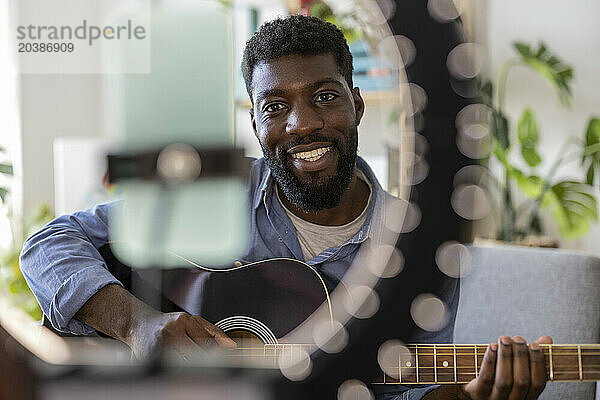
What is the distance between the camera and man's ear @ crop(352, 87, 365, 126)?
35 centimetres

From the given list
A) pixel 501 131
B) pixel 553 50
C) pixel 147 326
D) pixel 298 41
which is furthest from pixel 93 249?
pixel 553 50

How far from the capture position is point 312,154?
350 millimetres

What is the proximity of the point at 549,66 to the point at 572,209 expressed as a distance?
261mm

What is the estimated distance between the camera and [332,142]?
0.35 m

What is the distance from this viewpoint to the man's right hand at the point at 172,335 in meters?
0.36

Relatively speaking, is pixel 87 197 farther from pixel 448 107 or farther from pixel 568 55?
pixel 568 55

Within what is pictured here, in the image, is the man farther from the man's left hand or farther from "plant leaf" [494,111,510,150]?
"plant leaf" [494,111,510,150]

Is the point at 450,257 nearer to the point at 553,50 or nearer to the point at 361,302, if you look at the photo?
the point at 361,302

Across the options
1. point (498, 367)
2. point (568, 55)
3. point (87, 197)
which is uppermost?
point (568, 55)

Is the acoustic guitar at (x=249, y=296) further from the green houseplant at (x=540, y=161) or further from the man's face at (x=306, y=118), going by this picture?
the green houseplant at (x=540, y=161)

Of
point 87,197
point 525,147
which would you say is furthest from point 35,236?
point 525,147

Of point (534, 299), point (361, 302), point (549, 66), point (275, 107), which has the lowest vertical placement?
point (534, 299)

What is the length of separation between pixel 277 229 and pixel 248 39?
100 mm

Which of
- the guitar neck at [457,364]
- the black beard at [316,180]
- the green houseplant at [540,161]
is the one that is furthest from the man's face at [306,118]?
the green houseplant at [540,161]
